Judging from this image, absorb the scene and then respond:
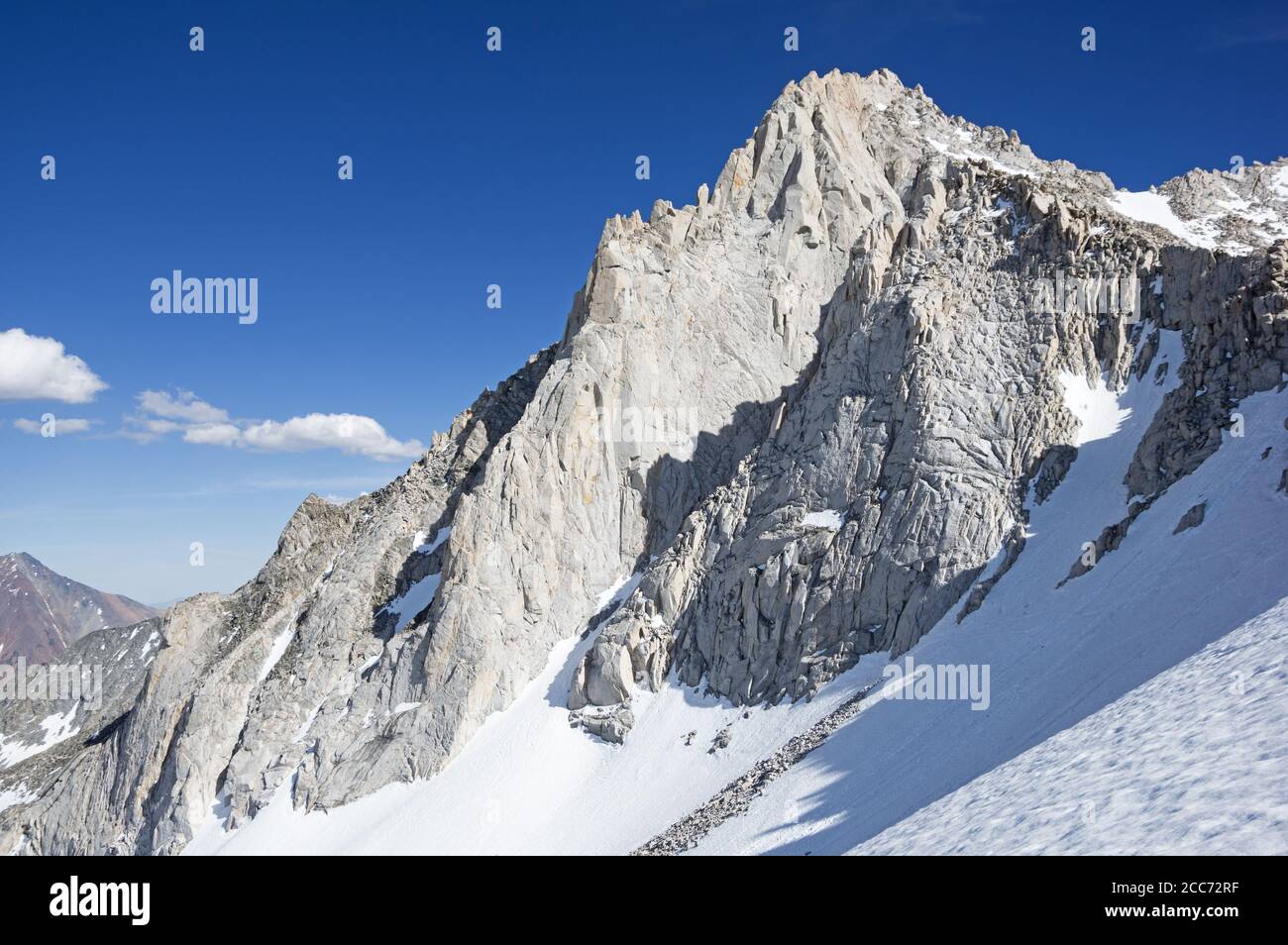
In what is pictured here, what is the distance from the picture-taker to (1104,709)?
56.7 feet

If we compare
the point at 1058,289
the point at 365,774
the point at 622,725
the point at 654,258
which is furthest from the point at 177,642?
the point at 1058,289

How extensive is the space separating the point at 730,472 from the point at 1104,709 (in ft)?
127

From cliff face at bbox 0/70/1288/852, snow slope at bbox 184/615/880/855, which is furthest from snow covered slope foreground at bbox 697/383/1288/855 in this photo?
snow slope at bbox 184/615/880/855

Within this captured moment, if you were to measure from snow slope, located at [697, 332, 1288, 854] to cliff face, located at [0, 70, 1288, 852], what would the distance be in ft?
6.03

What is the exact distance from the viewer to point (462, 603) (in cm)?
4994

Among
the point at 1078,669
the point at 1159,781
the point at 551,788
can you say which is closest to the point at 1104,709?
the point at 1159,781

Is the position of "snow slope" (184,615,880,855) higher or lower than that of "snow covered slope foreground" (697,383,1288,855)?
lower

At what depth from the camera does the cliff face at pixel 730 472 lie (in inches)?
1537

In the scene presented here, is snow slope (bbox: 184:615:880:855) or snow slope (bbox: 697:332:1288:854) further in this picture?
snow slope (bbox: 184:615:880:855)

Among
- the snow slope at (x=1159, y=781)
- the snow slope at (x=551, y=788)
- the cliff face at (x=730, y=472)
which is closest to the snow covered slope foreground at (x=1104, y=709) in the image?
the snow slope at (x=1159, y=781)

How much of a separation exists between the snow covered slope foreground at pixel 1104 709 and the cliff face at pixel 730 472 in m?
2.16

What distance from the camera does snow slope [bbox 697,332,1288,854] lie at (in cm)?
1255

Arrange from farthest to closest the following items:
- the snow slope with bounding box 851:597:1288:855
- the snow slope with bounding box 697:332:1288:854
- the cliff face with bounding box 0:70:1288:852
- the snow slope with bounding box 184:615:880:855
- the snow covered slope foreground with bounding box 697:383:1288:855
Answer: the cliff face with bounding box 0:70:1288:852, the snow slope with bounding box 184:615:880:855, the snow slope with bounding box 697:332:1288:854, the snow covered slope foreground with bounding box 697:383:1288:855, the snow slope with bounding box 851:597:1288:855

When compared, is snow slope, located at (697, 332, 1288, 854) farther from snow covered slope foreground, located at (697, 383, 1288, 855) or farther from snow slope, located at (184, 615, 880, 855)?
A: snow slope, located at (184, 615, 880, 855)
